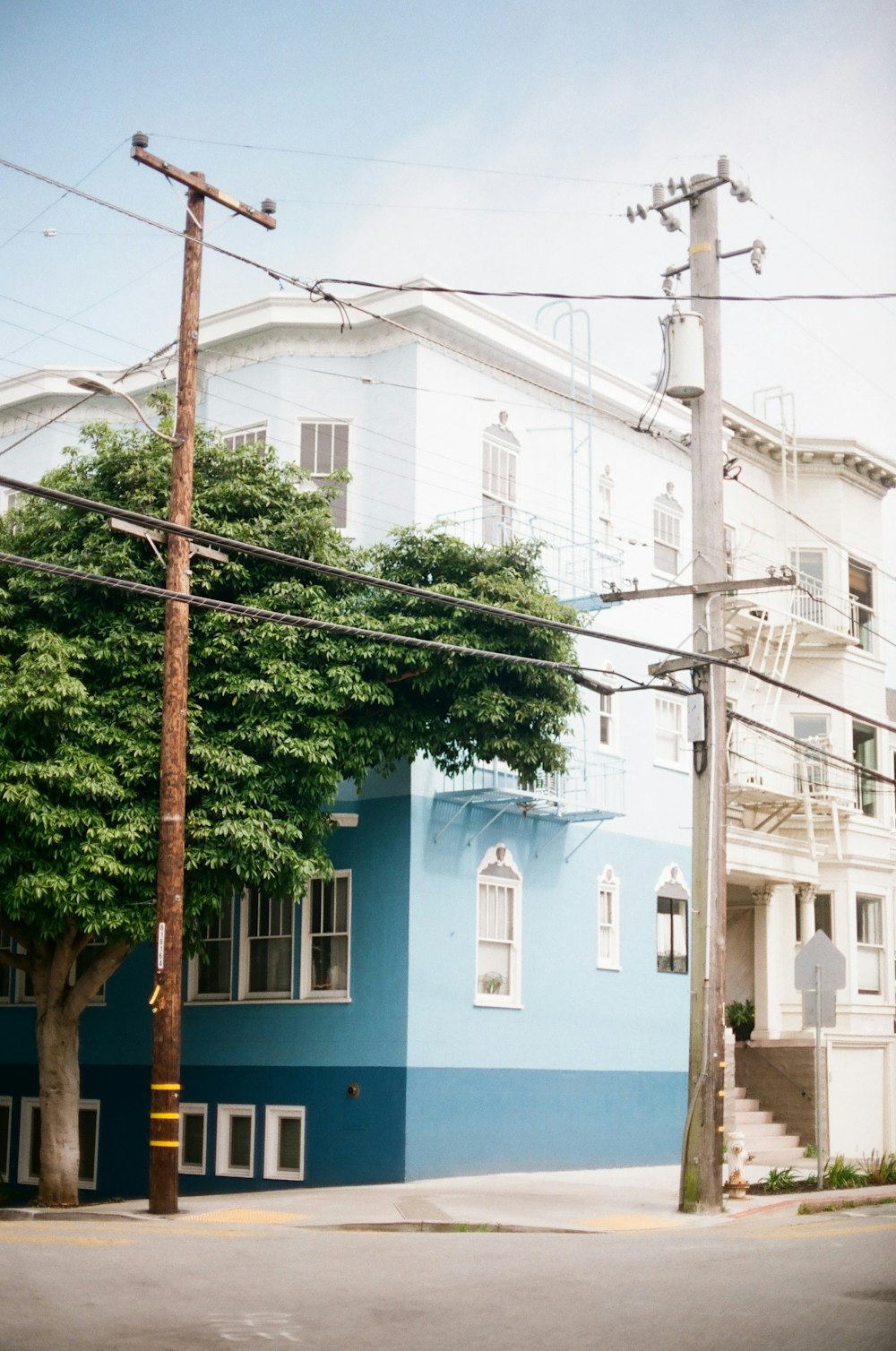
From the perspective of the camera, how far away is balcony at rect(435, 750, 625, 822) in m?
23.4

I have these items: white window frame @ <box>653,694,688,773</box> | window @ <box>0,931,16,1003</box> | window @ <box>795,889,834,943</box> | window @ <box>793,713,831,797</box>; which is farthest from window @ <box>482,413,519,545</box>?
window @ <box>0,931,16,1003</box>

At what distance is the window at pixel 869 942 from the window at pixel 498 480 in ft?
39.8

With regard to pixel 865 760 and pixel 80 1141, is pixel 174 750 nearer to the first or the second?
pixel 80 1141

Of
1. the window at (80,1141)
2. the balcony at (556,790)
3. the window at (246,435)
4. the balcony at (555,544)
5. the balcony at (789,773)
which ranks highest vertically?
the window at (246,435)

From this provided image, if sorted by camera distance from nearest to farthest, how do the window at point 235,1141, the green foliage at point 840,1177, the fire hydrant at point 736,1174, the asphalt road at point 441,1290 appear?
1. the asphalt road at point 441,1290
2. the fire hydrant at point 736,1174
3. the green foliage at point 840,1177
4. the window at point 235,1141

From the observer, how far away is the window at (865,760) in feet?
109

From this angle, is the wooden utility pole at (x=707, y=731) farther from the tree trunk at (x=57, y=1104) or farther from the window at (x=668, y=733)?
the window at (x=668, y=733)

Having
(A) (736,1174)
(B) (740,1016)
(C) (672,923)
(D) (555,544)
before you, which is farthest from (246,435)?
(B) (740,1016)

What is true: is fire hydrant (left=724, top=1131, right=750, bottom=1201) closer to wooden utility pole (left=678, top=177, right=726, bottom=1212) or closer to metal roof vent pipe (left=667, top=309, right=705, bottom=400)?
wooden utility pole (left=678, top=177, right=726, bottom=1212)

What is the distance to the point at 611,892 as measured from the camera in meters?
26.8

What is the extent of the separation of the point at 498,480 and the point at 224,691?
312 inches

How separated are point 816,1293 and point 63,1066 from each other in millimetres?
11769

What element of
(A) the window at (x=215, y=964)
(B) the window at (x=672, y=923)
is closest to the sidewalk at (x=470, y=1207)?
(A) the window at (x=215, y=964)

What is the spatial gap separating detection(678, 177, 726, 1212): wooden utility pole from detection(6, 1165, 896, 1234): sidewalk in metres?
0.90
